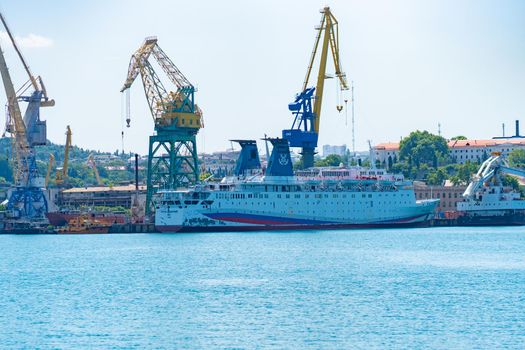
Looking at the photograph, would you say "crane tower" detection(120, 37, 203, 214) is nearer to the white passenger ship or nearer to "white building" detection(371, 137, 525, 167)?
the white passenger ship

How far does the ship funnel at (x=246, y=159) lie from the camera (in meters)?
92.2

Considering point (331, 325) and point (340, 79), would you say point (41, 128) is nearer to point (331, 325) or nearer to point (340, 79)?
point (340, 79)

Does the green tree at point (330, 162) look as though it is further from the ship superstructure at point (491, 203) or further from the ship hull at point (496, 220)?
the ship hull at point (496, 220)

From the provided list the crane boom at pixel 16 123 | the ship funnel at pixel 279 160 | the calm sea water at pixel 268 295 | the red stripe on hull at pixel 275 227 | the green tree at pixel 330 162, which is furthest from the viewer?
the green tree at pixel 330 162

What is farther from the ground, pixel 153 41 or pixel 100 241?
pixel 153 41

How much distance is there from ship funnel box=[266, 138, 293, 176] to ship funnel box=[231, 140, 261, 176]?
80.4 inches

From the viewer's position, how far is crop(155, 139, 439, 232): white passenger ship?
88.2 metres

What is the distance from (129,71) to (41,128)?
1088 cm

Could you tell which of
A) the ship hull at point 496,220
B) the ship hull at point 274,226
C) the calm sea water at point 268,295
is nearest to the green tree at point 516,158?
the ship hull at point 496,220

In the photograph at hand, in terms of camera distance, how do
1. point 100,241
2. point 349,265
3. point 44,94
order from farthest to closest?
point 44,94 < point 100,241 < point 349,265

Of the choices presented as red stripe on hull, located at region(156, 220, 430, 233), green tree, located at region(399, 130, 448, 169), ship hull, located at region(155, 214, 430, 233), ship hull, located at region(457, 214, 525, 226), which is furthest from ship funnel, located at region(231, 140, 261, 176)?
green tree, located at region(399, 130, 448, 169)

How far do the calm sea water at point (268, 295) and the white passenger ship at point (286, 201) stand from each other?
49.3ft

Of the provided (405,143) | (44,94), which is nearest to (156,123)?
(44,94)

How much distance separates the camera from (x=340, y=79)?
9844 centimetres
